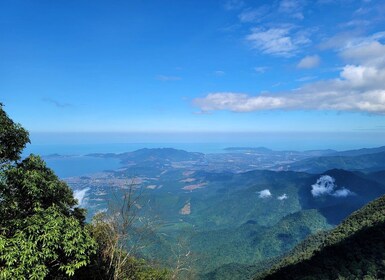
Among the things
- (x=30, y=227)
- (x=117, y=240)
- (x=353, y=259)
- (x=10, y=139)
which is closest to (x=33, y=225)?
(x=30, y=227)

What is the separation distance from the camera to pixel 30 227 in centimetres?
870

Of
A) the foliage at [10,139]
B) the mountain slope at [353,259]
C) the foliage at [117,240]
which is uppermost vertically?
the foliage at [10,139]

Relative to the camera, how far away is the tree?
827 cm

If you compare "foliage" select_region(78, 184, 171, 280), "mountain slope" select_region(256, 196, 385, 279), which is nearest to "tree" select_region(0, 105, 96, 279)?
"foliage" select_region(78, 184, 171, 280)

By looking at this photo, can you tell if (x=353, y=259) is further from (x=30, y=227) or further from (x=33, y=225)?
(x=30, y=227)

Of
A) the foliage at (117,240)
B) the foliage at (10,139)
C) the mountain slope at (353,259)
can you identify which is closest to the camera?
the foliage at (10,139)

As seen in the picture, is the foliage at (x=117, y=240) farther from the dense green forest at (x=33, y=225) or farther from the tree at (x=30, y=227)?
the tree at (x=30, y=227)

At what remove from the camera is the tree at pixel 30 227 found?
326 inches

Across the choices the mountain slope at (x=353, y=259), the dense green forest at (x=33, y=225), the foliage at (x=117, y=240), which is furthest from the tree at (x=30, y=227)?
the mountain slope at (x=353, y=259)

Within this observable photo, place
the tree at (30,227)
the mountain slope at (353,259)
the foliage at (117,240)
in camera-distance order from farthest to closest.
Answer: the mountain slope at (353,259), the foliage at (117,240), the tree at (30,227)

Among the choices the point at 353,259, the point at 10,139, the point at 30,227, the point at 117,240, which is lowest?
the point at 353,259

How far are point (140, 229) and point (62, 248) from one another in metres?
4.54

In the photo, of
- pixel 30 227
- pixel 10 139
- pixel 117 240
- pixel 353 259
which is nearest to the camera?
pixel 30 227

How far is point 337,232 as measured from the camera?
76375 mm
